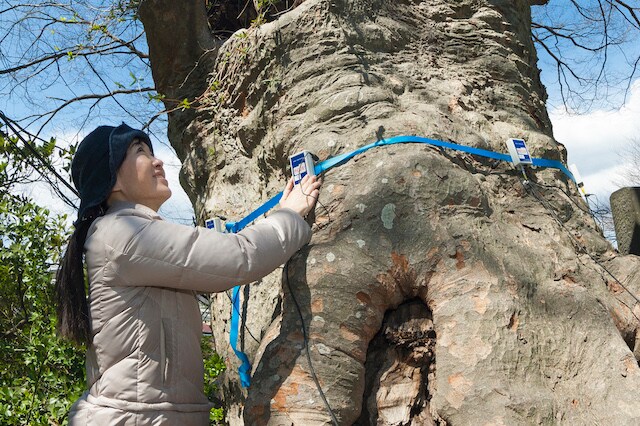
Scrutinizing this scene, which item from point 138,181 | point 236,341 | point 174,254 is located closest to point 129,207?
point 138,181

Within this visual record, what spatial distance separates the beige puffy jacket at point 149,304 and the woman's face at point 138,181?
170mm

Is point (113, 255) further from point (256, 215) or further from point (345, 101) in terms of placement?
point (345, 101)

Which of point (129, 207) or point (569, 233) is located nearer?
point (129, 207)

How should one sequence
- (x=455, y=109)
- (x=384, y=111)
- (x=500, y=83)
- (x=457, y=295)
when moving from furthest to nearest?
(x=500, y=83)
(x=455, y=109)
(x=384, y=111)
(x=457, y=295)

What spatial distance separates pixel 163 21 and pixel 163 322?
2.17 meters

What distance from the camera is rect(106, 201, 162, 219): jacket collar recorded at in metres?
2.10

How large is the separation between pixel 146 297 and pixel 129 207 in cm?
33

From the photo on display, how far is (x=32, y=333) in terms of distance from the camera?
3936mm

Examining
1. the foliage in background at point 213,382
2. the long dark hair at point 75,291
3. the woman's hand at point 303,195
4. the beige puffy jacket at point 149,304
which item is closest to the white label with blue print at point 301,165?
the woman's hand at point 303,195

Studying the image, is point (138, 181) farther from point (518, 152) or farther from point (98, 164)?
point (518, 152)

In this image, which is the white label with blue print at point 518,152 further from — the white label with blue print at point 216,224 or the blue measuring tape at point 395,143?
the white label with blue print at point 216,224

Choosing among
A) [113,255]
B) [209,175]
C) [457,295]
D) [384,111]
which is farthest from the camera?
[209,175]

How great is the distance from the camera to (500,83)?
3092 millimetres

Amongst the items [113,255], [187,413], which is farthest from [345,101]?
[187,413]
